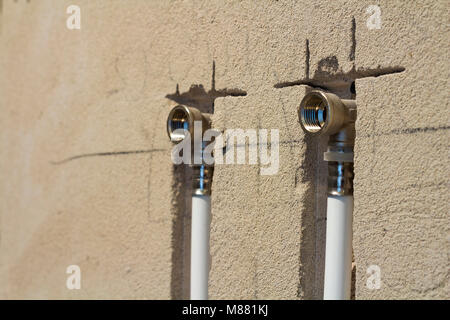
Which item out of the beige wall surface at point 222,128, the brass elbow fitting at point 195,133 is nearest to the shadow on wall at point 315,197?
the beige wall surface at point 222,128

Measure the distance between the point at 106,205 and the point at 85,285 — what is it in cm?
34

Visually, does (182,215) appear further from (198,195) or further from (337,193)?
(337,193)

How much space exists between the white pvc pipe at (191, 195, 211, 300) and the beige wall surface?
2.8 inches

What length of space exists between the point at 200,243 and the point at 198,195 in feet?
0.50

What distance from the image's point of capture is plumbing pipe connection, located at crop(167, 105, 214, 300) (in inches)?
70.4

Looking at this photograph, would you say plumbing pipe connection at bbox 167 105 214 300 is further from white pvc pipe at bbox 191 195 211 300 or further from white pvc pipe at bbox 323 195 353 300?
white pvc pipe at bbox 323 195 353 300

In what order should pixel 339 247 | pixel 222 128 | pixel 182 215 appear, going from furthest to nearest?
pixel 182 215
pixel 222 128
pixel 339 247

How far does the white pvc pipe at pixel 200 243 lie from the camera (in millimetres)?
1795

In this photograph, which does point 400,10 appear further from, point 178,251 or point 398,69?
point 178,251

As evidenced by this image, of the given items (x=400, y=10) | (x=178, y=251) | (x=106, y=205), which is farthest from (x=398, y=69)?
(x=106, y=205)

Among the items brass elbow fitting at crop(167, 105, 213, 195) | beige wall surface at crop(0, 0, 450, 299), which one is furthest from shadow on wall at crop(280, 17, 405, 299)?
brass elbow fitting at crop(167, 105, 213, 195)

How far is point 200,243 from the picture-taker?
5.92 feet

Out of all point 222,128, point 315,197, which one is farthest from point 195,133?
point 315,197

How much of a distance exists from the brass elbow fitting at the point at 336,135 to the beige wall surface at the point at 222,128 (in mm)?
60
